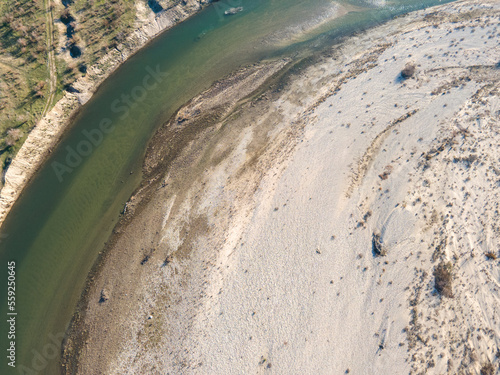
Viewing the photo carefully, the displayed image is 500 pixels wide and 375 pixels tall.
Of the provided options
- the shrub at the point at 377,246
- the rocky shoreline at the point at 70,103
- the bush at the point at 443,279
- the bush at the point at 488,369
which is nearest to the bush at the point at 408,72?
the shrub at the point at 377,246

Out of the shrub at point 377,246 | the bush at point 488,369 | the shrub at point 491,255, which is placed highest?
the shrub at point 377,246

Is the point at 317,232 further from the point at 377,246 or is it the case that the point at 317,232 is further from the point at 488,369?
the point at 488,369

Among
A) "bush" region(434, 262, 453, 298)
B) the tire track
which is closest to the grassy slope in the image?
the tire track

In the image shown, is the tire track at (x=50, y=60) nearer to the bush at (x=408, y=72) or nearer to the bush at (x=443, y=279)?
the bush at (x=408, y=72)

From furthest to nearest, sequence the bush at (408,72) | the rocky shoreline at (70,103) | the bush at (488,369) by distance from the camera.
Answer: the bush at (408,72)
the rocky shoreline at (70,103)
the bush at (488,369)

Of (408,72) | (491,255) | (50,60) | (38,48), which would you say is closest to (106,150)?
(50,60)
